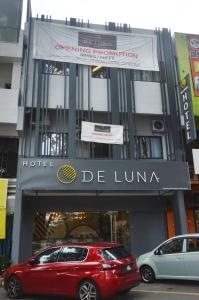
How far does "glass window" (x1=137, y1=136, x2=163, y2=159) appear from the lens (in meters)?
17.3

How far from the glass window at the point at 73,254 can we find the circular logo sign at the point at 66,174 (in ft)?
17.3

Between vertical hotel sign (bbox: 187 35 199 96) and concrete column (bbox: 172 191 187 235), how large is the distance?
5.18 m

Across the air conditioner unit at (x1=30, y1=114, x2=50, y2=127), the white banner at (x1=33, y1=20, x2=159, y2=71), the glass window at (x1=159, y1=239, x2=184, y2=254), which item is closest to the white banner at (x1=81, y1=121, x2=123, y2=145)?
the air conditioner unit at (x1=30, y1=114, x2=50, y2=127)

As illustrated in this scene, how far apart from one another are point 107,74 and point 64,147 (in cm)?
457

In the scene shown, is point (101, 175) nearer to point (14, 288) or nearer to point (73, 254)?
point (73, 254)

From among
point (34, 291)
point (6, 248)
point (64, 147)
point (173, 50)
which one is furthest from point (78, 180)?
point (173, 50)

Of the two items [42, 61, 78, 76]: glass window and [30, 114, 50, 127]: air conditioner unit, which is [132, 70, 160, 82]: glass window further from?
[30, 114, 50, 127]: air conditioner unit

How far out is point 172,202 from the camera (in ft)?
53.4

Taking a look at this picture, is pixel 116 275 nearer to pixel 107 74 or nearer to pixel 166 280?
pixel 166 280

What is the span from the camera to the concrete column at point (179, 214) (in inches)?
597

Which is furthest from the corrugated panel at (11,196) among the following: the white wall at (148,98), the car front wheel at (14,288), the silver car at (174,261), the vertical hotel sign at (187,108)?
the vertical hotel sign at (187,108)

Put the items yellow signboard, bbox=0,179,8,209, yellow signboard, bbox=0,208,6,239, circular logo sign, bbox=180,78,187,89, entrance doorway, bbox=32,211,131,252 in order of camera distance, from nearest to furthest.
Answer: yellow signboard, bbox=0,208,6,239 → yellow signboard, bbox=0,179,8,209 → circular logo sign, bbox=180,78,187,89 → entrance doorway, bbox=32,211,131,252

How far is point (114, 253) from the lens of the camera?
8984 millimetres

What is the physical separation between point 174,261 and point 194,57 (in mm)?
10877
